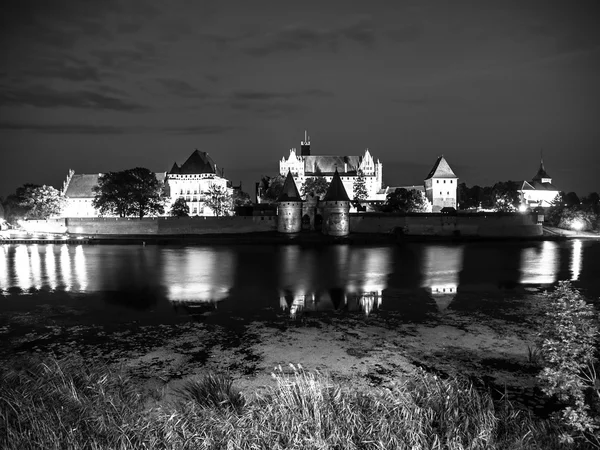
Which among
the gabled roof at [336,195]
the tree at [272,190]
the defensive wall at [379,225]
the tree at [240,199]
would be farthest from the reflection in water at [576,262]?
the tree at [240,199]

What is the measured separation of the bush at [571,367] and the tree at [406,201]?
56180mm

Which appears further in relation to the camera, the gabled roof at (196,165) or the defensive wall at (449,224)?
the gabled roof at (196,165)

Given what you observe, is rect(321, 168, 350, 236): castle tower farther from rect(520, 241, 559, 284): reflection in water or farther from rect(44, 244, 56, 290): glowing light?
rect(44, 244, 56, 290): glowing light

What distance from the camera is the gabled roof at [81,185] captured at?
80188 millimetres

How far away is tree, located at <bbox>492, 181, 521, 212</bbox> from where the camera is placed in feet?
250

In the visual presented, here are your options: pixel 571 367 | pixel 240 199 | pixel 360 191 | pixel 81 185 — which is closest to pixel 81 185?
pixel 81 185

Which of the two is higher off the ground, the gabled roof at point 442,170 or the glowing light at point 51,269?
the gabled roof at point 442,170

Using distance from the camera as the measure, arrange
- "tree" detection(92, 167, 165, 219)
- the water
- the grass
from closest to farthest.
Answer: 1. the grass
2. the water
3. "tree" detection(92, 167, 165, 219)

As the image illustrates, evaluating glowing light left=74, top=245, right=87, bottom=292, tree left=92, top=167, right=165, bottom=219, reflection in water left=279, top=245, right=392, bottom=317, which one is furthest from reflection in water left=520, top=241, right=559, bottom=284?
tree left=92, top=167, right=165, bottom=219

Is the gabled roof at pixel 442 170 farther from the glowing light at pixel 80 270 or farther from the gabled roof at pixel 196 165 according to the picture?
the glowing light at pixel 80 270

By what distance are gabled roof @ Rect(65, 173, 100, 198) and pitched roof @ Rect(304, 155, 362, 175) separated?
4045 centimetres

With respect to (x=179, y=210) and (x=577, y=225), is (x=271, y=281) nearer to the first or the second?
(x=179, y=210)

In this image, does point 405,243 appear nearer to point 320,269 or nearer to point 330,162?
point 320,269

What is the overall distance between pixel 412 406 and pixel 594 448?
233cm
